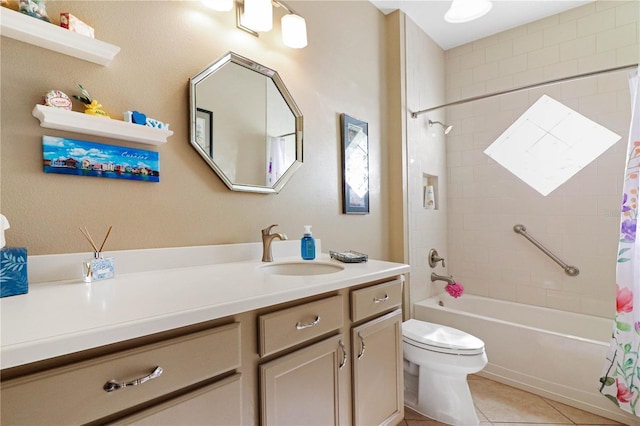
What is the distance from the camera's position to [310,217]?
180 centimetres

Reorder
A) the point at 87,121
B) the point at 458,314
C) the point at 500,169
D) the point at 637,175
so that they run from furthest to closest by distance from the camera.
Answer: the point at 500,169
the point at 458,314
the point at 637,175
the point at 87,121

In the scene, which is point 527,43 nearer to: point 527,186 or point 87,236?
point 527,186

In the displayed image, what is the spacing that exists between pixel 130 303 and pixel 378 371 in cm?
102

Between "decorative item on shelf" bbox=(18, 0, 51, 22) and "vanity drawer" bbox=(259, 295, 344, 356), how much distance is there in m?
1.12

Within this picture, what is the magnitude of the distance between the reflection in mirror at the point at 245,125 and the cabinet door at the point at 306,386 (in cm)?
81

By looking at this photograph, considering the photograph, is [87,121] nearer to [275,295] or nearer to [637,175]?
[275,295]

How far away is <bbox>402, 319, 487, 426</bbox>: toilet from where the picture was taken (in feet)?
5.23

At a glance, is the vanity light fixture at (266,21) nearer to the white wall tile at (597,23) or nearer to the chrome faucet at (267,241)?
the chrome faucet at (267,241)

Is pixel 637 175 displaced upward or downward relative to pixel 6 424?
upward

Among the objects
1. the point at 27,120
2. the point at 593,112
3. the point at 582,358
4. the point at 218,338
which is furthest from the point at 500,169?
the point at 27,120

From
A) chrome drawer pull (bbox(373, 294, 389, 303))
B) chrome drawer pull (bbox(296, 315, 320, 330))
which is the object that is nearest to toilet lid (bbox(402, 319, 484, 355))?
Answer: chrome drawer pull (bbox(373, 294, 389, 303))

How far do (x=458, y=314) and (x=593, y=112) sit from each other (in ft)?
5.96

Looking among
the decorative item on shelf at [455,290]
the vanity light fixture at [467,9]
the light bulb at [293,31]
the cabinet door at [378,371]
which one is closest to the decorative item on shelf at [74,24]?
the light bulb at [293,31]

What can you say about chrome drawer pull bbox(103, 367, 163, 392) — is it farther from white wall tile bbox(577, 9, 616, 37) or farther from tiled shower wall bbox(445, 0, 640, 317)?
white wall tile bbox(577, 9, 616, 37)
